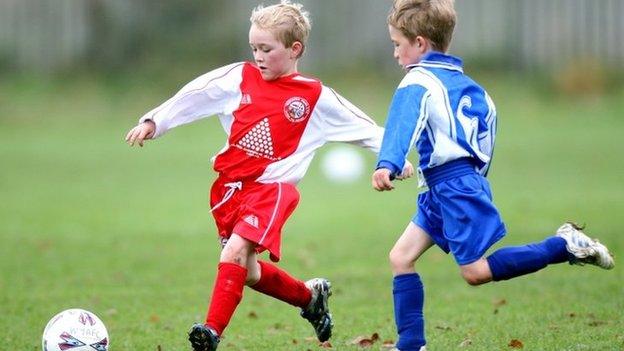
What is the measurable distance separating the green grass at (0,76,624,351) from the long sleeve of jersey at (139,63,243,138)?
1238 mm

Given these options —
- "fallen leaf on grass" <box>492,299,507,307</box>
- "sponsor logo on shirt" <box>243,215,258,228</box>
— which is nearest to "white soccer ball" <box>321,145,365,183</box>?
"fallen leaf on grass" <box>492,299,507,307</box>

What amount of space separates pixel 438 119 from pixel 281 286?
148 cm

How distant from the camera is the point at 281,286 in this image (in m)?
6.70

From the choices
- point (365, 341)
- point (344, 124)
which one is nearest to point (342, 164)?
point (365, 341)

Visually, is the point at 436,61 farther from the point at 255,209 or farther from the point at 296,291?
the point at 296,291

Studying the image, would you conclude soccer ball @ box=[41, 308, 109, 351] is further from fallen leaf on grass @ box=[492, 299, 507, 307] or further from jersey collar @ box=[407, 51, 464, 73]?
fallen leaf on grass @ box=[492, 299, 507, 307]

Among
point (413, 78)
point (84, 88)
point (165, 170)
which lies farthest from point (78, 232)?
point (84, 88)

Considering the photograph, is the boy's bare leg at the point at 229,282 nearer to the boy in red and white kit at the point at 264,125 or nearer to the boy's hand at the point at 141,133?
the boy in red and white kit at the point at 264,125

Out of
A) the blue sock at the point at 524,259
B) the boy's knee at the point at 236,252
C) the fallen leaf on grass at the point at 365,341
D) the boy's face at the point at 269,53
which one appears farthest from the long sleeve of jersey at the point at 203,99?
the blue sock at the point at 524,259

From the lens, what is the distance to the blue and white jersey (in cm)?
565

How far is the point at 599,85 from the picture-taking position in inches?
934

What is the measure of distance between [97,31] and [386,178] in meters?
19.9

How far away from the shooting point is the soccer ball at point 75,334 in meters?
5.94

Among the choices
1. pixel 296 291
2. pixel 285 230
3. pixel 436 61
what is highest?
pixel 436 61
